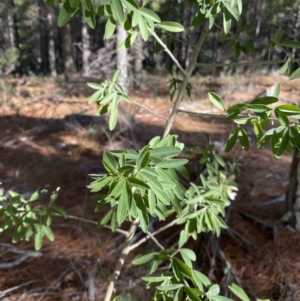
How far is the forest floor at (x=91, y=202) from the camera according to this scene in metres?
2.44

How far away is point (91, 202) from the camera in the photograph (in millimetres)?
3863

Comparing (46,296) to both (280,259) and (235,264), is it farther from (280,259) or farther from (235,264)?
(280,259)

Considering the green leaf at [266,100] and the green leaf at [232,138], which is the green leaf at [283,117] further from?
the green leaf at [232,138]

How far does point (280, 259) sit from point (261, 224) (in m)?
0.39

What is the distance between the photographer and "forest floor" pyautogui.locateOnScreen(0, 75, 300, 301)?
2.44m

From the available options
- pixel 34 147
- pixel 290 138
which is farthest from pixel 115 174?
pixel 34 147

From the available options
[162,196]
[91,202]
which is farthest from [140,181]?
[91,202]

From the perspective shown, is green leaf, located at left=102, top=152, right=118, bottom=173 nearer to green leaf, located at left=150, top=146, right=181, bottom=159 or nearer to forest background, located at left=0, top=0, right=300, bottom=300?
green leaf, located at left=150, top=146, right=181, bottom=159

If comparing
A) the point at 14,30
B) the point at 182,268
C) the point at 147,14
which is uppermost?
the point at 147,14

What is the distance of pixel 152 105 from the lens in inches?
326

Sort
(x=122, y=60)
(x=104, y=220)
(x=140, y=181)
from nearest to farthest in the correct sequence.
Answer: (x=140, y=181), (x=104, y=220), (x=122, y=60)

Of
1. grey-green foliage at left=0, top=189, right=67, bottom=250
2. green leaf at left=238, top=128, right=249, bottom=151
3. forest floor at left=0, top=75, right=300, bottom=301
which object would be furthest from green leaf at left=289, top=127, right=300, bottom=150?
forest floor at left=0, top=75, right=300, bottom=301

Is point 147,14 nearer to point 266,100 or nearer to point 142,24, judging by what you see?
point 142,24

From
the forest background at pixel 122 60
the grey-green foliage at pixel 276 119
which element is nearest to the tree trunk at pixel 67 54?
the forest background at pixel 122 60
